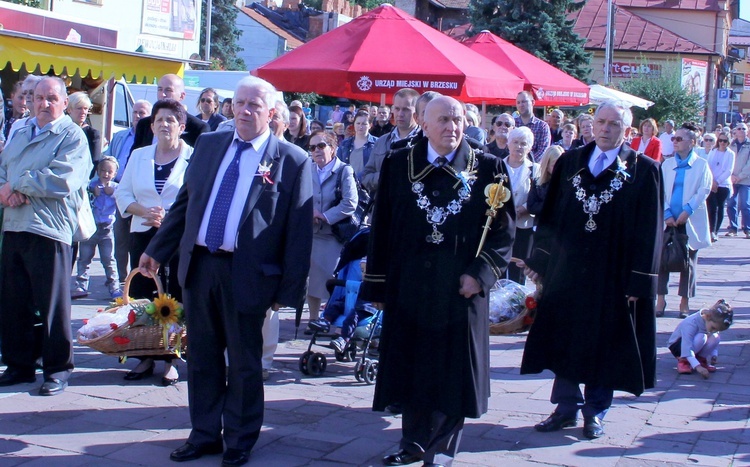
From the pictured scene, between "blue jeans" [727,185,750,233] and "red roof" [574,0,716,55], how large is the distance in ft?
116

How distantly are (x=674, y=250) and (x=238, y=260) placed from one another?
630 cm

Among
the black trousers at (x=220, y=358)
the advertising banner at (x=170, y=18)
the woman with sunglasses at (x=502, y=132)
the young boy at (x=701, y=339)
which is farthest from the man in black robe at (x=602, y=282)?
the advertising banner at (x=170, y=18)

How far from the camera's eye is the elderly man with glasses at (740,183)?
736 inches

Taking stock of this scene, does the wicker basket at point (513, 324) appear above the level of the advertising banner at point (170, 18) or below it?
below

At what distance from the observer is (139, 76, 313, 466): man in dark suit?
5027mm

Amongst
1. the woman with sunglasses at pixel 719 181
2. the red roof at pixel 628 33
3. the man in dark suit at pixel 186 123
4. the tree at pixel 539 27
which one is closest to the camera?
the man in dark suit at pixel 186 123

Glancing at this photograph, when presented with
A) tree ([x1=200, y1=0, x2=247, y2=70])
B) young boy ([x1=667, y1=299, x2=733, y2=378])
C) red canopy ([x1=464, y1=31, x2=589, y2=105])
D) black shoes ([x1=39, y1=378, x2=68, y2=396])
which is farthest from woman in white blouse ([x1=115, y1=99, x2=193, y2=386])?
tree ([x1=200, y1=0, x2=247, y2=70])

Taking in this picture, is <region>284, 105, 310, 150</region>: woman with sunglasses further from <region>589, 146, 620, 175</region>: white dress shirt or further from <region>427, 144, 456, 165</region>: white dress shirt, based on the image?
<region>427, 144, 456, 165</region>: white dress shirt

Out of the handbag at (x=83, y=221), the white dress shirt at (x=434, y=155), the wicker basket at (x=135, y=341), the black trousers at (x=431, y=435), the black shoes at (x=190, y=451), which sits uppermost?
the white dress shirt at (x=434, y=155)

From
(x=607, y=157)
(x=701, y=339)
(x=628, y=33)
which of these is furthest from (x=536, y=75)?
(x=628, y=33)

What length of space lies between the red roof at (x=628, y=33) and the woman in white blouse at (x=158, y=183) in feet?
162

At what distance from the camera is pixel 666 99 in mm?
41406

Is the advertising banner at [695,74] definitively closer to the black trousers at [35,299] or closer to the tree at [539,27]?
the tree at [539,27]

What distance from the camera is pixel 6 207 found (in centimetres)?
635
